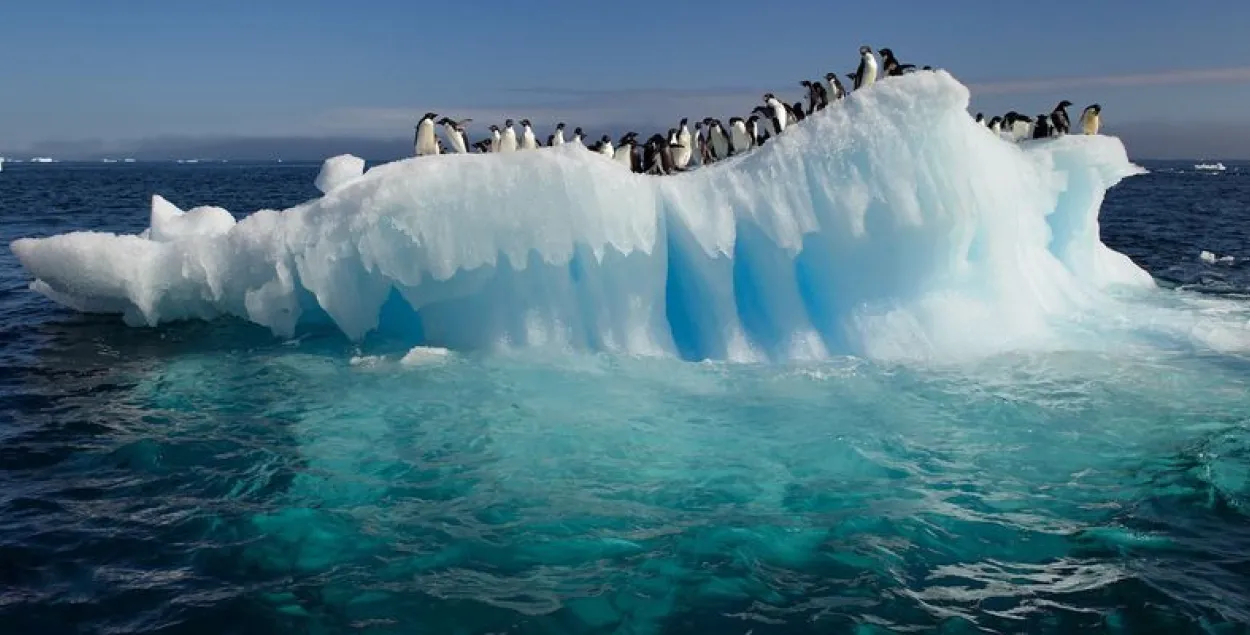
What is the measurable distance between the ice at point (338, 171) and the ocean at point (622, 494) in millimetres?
3183

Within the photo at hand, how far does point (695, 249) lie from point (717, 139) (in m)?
8.59

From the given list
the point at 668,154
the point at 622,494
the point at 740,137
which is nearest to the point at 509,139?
the point at 668,154

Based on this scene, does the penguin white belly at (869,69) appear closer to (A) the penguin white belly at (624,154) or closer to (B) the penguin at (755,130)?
(B) the penguin at (755,130)

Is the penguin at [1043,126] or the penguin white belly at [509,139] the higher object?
the penguin at [1043,126]

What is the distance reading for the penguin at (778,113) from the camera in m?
17.8

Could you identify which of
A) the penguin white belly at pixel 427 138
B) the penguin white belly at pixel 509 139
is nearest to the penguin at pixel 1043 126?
the penguin white belly at pixel 509 139

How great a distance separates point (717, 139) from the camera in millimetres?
18250

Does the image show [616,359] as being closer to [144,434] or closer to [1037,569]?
[144,434]

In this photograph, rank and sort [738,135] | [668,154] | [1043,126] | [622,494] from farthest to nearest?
[1043,126] → [738,135] → [668,154] → [622,494]

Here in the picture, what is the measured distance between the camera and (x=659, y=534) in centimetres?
625

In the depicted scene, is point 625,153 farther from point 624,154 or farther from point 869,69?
point 869,69

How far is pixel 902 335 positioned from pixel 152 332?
1000 centimetres

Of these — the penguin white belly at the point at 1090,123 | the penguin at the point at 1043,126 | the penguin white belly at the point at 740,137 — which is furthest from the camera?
the penguin white belly at the point at 1090,123


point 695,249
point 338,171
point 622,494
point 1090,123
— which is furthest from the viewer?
point 1090,123
